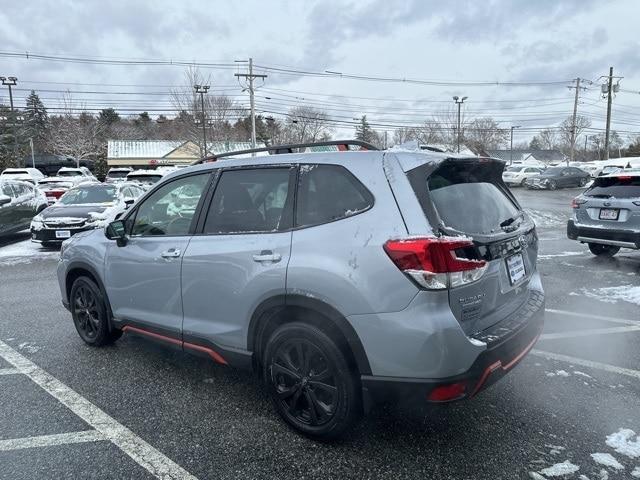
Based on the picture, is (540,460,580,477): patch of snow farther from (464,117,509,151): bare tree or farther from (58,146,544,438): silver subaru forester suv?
(464,117,509,151): bare tree

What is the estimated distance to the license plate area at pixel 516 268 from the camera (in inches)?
118

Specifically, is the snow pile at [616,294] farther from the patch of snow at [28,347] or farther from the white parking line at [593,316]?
the patch of snow at [28,347]

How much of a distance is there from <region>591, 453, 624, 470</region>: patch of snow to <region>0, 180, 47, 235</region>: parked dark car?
1209 cm

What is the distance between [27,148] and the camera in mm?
65500

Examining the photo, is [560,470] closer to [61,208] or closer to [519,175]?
[61,208]

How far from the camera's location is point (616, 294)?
6.14 meters

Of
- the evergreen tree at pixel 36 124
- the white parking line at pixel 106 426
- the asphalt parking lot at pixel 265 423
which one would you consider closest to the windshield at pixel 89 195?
the asphalt parking lot at pixel 265 423

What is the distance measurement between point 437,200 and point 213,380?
228 centimetres

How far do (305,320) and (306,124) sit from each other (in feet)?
172

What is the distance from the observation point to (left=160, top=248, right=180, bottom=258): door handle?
3.54 metres

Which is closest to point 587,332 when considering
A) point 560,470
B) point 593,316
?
point 593,316

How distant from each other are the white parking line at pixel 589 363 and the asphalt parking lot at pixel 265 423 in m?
0.02

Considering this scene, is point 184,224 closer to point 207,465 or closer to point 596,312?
point 207,465

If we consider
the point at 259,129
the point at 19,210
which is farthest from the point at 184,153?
the point at 19,210
